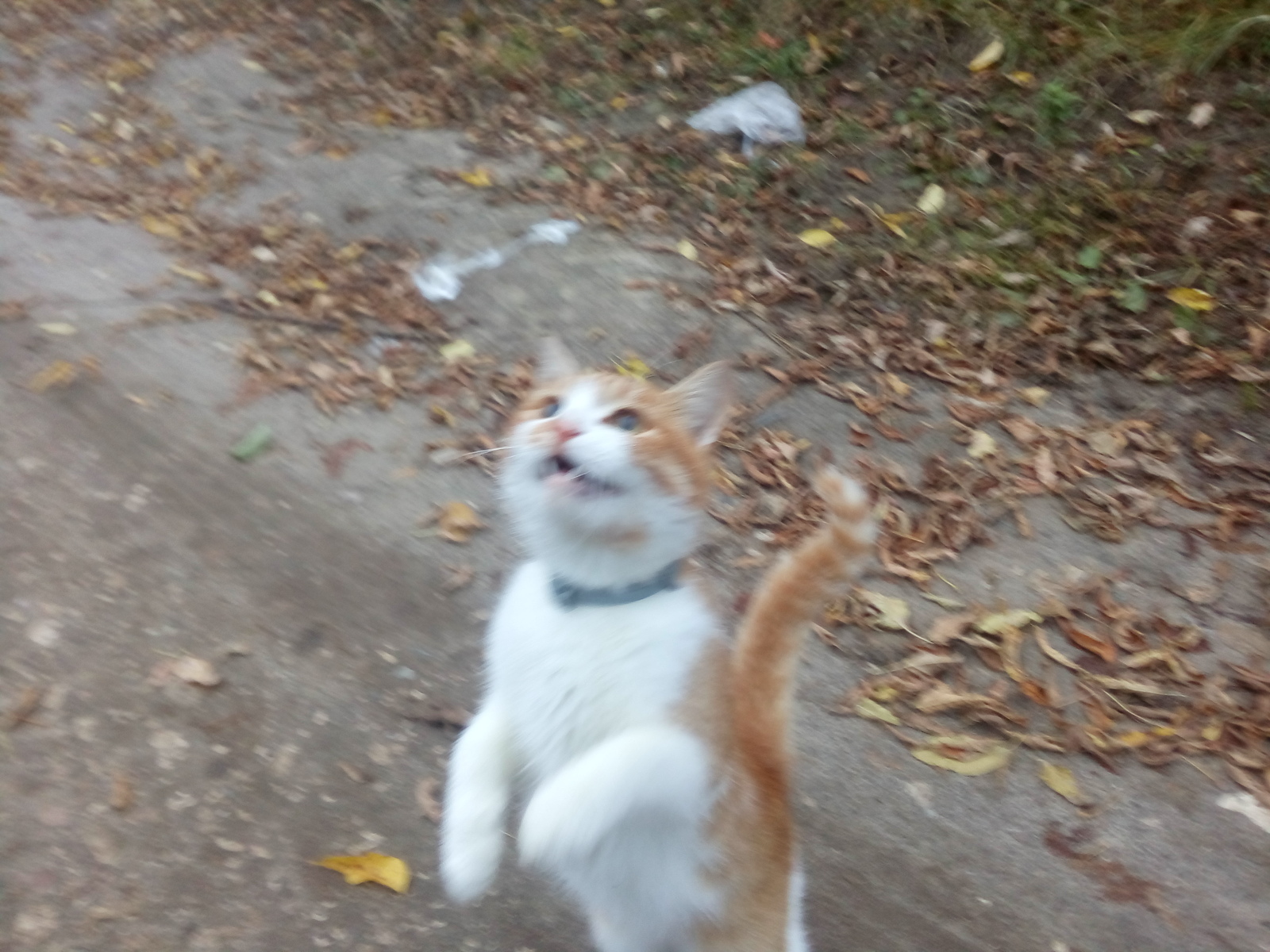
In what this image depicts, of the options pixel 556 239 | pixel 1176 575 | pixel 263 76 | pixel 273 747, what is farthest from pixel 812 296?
pixel 263 76

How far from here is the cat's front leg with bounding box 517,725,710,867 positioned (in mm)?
1776

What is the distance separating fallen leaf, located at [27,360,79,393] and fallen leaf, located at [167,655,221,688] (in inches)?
58.0

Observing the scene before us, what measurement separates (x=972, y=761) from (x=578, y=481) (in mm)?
1946

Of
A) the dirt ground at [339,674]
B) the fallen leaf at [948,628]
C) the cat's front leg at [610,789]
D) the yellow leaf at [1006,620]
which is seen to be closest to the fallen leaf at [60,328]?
the dirt ground at [339,674]

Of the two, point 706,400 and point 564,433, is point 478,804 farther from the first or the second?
point 706,400

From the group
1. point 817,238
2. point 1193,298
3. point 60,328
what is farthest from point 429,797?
point 1193,298

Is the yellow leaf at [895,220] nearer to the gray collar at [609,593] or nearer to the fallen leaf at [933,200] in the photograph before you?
the fallen leaf at [933,200]

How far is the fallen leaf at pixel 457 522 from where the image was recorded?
3.65 metres

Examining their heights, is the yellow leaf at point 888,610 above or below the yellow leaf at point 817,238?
below

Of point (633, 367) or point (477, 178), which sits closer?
point (633, 367)

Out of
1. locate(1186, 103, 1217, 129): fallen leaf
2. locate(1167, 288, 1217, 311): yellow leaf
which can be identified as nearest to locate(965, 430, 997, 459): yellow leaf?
locate(1167, 288, 1217, 311): yellow leaf

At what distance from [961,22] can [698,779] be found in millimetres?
5297

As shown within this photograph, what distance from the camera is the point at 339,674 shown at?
3082 mm

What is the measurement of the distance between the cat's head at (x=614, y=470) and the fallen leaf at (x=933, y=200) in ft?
11.3
